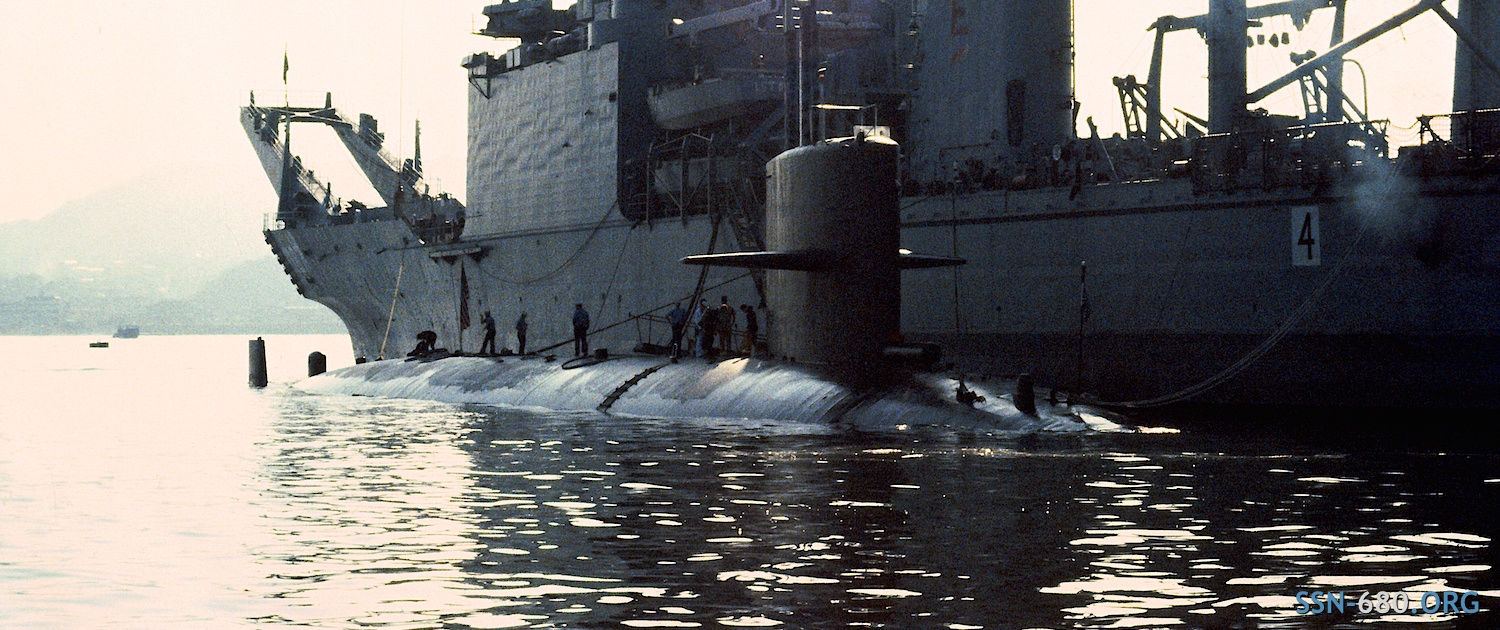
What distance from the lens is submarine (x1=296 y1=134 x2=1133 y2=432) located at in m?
21.1

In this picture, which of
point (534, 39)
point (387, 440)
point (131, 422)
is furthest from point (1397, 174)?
point (534, 39)

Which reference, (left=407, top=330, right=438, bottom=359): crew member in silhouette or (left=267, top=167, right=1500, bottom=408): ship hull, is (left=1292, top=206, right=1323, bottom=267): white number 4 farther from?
(left=407, top=330, right=438, bottom=359): crew member in silhouette

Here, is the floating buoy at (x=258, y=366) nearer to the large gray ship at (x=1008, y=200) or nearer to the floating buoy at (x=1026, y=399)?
the large gray ship at (x=1008, y=200)

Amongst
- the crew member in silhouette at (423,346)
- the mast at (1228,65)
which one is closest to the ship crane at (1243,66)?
the mast at (1228,65)

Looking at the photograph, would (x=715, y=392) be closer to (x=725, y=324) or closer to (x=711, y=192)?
(x=725, y=324)

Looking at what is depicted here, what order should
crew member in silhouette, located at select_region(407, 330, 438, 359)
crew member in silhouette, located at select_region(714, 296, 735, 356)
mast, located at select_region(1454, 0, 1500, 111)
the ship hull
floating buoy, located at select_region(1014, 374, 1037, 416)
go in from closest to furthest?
floating buoy, located at select_region(1014, 374, 1037, 416) → the ship hull → crew member in silhouette, located at select_region(714, 296, 735, 356) → mast, located at select_region(1454, 0, 1500, 111) → crew member in silhouette, located at select_region(407, 330, 438, 359)

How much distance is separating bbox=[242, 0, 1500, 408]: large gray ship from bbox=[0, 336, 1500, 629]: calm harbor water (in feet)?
18.2

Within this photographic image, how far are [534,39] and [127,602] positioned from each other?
4446 centimetres

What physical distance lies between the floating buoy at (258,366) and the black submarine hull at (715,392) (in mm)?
8132

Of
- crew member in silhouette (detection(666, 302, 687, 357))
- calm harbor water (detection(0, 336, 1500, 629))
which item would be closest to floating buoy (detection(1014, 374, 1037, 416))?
calm harbor water (detection(0, 336, 1500, 629))

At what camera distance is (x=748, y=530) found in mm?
12555

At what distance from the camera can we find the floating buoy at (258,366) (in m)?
46.3

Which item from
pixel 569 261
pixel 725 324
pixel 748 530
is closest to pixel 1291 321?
pixel 725 324

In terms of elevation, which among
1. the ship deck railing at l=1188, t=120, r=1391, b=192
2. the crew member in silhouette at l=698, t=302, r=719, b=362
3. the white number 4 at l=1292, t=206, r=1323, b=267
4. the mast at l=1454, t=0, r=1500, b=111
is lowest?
the crew member in silhouette at l=698, t=302, r=719, b=362
